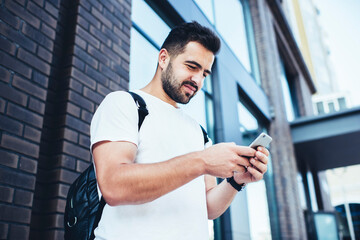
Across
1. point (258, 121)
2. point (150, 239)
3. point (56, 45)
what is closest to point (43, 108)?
Answer: point (56, 45)

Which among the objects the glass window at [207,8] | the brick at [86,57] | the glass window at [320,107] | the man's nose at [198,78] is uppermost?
the glass window at [320,107]

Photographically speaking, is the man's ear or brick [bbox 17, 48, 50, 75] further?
brick [bbox 17, 48, 50, 75]

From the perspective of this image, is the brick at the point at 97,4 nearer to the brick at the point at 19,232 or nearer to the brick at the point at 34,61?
the brick at the point at 34,61

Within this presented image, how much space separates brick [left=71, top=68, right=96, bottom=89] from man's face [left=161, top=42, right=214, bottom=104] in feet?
3.13

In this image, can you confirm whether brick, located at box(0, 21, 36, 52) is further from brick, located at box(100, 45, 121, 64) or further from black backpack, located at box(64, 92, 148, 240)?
black backpack, located at box(64, 92, 148, 240)

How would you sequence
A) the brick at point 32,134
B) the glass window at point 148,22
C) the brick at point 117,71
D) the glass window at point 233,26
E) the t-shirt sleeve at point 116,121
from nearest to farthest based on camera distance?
the t-shirt sleeve at point 116,121 → the brick at point 32,134 → the brick at point 117,71 → the glass window at point 148,22 → the glass window at point 233,26

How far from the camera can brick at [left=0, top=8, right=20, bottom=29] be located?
206 cm

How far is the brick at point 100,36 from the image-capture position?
2.85m

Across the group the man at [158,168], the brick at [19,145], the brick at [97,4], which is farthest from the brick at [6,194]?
the brick at [97,4]

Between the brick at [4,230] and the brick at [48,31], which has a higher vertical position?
the brick at [48,31]

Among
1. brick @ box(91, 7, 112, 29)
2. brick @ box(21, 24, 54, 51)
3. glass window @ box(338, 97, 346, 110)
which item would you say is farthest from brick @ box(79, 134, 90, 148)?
glass window @ box(338, 97, 346, 110)

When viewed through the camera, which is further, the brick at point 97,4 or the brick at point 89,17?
the brick at point 97,4

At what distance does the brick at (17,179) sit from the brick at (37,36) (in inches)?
35.8

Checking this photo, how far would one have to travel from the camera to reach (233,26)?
805cm
